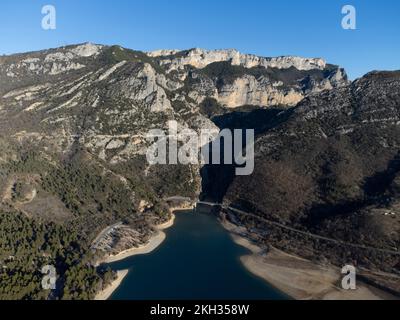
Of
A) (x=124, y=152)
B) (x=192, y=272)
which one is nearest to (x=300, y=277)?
(x=192, y=272)

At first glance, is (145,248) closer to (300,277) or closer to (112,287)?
(112,287)

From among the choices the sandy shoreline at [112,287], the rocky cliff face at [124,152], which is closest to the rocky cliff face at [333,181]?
the rocky cliff face at [124,152]

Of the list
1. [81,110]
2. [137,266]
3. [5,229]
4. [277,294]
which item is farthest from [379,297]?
[81,110]

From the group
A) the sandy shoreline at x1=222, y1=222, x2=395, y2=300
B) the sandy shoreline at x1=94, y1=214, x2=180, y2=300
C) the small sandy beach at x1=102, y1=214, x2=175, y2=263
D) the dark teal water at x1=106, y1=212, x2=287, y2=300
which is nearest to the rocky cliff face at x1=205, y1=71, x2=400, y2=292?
the sandy shoreline at x1=222, y1=222, x2=395, y2=300

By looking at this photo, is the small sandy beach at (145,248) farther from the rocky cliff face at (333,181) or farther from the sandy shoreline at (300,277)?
the rocky cliff face at (333,181)

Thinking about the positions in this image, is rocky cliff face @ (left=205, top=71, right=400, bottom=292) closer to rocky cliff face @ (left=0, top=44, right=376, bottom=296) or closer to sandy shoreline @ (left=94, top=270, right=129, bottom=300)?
rocky cliff face @ (left=0, top=44, right=376, bottom=296)
